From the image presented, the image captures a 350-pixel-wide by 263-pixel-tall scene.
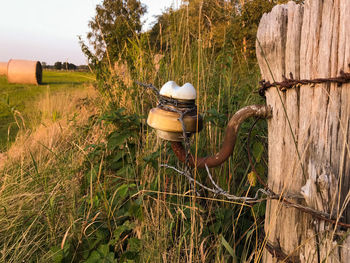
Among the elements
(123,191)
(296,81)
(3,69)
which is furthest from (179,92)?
(3,69)

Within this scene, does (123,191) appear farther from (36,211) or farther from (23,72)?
(23,72)

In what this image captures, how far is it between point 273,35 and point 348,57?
29 centimetres

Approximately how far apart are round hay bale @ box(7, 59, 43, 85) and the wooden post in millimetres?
15675

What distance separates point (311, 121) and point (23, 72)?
1614 cm

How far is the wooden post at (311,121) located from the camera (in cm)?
105

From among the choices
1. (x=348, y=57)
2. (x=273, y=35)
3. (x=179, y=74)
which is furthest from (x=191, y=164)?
(x=179, y=74)

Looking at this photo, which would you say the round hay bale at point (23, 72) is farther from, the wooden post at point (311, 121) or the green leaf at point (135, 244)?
the wooden post at point (311, 121)

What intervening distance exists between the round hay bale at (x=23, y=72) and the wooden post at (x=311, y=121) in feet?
51.4

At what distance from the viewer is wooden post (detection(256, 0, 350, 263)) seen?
1.05 metres

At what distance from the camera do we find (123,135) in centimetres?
225

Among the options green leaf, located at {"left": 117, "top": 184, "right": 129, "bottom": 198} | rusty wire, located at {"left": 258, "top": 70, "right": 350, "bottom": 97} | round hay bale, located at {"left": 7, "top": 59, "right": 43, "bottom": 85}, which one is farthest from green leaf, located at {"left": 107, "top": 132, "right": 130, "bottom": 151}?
round hay bale, located at {"left": 7, "top": 59, "right": 43, "bottom": 85}

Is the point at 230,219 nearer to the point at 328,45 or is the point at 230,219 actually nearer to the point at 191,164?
the point at 191,164

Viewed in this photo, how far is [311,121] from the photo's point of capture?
3.62 ft

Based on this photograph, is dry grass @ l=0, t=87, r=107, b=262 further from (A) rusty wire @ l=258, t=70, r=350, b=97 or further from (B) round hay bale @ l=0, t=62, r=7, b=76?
(B) round hay bale @ l=0, t=62, r=7, b=76
